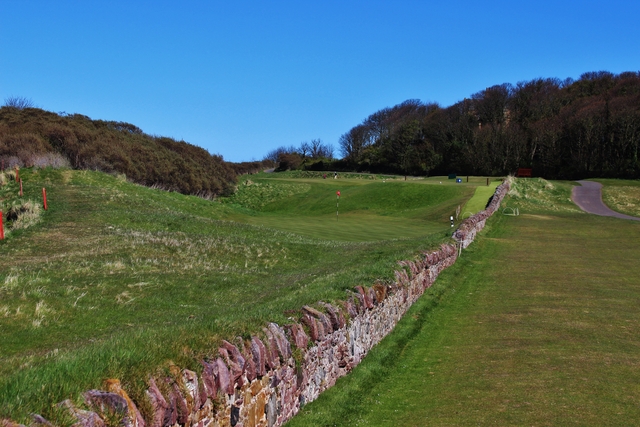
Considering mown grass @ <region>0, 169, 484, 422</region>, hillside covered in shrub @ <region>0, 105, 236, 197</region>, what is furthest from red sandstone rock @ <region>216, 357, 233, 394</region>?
hillside covered in shrub @ <region>0, 105, 236, 197</region>

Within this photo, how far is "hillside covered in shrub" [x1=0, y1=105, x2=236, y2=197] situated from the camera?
136 ft

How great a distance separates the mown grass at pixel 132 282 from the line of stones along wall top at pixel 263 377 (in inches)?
6.4

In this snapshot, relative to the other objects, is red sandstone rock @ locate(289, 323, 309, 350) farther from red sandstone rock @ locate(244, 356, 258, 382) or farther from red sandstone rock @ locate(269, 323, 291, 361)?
red sandstone rock @ locate(244, 356, 258, 382)

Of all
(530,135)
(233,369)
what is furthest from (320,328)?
(530,135)

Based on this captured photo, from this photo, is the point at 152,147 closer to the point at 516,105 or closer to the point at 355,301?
the point at 355,301

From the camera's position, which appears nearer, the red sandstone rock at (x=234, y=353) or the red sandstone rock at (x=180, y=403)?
the red sandstone rock at (x=180, y=403)

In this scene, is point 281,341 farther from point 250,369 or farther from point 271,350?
point 250,369

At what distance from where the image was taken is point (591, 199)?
52.3m

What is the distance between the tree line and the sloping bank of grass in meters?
63.5

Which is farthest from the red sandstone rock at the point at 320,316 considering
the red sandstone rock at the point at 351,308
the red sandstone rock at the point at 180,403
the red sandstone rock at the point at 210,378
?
the red sandstone rock at the point at 180,403

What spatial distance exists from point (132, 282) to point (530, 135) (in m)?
86.4

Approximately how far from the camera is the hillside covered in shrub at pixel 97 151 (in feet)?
136

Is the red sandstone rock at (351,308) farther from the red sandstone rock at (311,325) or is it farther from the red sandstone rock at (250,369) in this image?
the red sandstone rock at (250,369)

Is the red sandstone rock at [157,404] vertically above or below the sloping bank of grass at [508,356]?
above
